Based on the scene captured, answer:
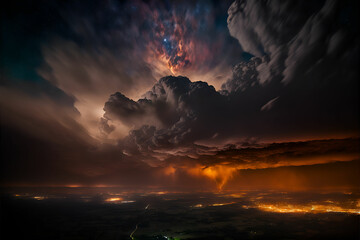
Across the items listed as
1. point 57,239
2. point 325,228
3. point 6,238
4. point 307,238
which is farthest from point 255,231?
point 6,238

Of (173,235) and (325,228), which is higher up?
(325,228)

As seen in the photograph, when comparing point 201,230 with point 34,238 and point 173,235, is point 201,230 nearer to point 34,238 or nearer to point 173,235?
point 173,235

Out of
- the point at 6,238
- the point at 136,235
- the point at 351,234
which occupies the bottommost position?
the point at 6,238

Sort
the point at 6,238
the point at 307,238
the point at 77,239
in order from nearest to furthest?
the point at 307,238 < the point at 77,239 < the point at 6,238

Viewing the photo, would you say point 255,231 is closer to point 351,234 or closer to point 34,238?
point 351,234

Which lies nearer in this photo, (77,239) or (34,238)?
(77,239)

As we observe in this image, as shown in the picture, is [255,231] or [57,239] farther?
[255,231]

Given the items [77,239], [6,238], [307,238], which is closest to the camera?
[307,238]

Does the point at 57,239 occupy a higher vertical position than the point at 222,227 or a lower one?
lower

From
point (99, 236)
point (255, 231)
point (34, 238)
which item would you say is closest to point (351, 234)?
point (255, 231)
